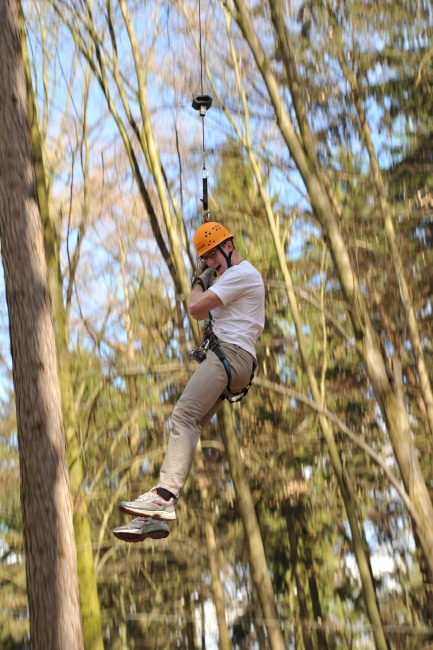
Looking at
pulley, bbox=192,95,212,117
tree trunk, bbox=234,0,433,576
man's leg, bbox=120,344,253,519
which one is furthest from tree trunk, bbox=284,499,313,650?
man's leg, bbox=120,344,253,519

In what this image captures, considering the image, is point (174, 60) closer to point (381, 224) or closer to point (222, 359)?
point (381, 224)

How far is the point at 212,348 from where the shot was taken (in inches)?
166

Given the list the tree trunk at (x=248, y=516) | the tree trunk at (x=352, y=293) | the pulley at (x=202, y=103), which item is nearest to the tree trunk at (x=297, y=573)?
the tree trunk at (x=248, y=516)

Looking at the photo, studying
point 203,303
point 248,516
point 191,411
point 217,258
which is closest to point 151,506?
point 191,411

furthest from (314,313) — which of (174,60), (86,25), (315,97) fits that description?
(86,25)

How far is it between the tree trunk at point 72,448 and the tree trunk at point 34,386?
732 millimetres

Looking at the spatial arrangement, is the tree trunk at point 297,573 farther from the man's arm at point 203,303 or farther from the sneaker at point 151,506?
the man's arm at point 203,303

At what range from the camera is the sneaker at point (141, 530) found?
12.5 ft

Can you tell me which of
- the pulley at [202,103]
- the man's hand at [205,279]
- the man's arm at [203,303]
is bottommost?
the man's arm at [203,303]

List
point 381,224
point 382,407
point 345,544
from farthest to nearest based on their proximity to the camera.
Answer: point 345,544, point 381,224, point 382,407

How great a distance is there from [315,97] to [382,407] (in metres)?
7.99

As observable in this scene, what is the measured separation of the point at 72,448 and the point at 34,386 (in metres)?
1.96

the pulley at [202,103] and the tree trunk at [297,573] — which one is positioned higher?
the pulley at [202,103]

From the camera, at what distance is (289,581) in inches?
655
